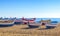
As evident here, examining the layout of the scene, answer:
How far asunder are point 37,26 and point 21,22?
15.2 meters

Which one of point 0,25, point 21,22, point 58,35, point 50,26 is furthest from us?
point 21,22

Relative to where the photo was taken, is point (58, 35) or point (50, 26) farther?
point (50, 26)

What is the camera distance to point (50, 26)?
101 ft

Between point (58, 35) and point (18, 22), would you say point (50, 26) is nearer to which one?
point (58, 35)

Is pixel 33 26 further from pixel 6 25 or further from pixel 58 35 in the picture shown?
pixel 58 35

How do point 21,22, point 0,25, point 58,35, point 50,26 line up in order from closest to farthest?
point 58,35
point 50,26
point 0,25
point 21,22

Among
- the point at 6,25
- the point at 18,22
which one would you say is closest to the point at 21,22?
the point at 18,22

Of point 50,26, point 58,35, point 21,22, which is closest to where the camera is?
point 58,35

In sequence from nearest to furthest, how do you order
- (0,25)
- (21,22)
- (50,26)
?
1. (50,26)
2. (0,25)
3. (21,22)

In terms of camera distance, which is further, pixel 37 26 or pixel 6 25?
pixel 6 25

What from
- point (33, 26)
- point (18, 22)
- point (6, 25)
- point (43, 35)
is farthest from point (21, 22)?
point (43, 35)

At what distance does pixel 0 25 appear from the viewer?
115ft

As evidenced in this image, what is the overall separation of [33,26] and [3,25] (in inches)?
300

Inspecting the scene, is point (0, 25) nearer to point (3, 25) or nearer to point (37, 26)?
point (3, 25)
